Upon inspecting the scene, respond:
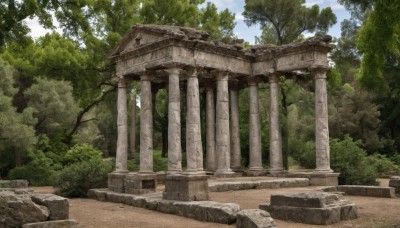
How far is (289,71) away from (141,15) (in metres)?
12.2

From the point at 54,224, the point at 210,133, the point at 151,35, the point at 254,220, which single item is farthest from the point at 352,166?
the point at 54,224

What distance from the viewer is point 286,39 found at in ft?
109

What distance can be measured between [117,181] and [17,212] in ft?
27.8

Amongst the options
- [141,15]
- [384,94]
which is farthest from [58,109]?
[384,94]

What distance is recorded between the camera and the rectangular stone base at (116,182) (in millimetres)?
17766

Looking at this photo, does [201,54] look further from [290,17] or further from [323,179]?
[290,17]

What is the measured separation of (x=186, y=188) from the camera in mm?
14211

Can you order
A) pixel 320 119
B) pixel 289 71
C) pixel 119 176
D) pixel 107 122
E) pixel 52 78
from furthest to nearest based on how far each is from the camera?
pixel 107 122
pixel 52 78
pixel 289 71
pixel 320 119
pixel 119 176

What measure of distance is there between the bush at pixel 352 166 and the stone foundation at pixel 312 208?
8.73 meters

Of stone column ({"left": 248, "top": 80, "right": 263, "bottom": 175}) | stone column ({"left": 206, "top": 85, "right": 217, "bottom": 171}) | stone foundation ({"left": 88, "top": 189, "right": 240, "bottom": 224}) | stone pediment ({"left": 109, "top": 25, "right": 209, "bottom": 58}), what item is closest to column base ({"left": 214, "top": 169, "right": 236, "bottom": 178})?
stone column ({"left": 248, "top": 80, "right": 263, "bottom": 175})

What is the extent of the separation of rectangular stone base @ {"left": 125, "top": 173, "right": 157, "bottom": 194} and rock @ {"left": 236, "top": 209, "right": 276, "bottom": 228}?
23.6 feet

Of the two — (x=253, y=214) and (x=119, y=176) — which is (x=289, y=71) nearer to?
(x=119, y=176)

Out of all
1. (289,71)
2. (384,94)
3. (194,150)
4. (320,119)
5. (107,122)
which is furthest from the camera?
(107,122)

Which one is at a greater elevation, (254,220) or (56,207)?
(56,207)
